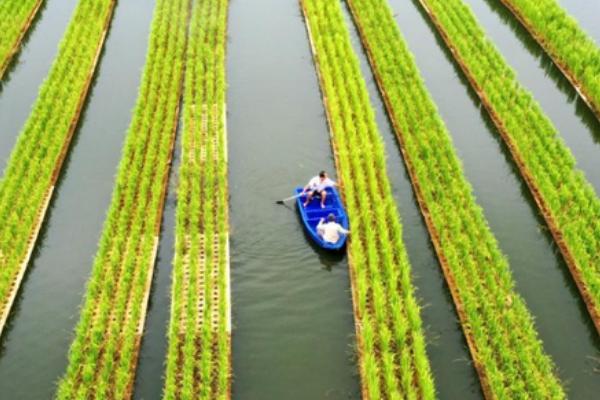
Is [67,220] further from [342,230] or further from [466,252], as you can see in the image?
[466,252]

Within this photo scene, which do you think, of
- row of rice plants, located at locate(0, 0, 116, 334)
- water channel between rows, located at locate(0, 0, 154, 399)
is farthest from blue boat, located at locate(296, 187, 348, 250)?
row of rice plants, located at locate(0, 0, 116, 334)

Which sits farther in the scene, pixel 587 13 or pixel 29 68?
pixel 587 13

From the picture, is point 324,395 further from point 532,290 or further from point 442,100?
point 442,100

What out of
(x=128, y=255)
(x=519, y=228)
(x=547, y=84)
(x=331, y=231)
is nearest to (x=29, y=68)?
(x=128, y=255)

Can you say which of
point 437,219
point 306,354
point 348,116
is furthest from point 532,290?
point 348,116

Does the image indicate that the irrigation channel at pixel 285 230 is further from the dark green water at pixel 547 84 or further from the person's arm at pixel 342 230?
the person's arm at pixel 342 230

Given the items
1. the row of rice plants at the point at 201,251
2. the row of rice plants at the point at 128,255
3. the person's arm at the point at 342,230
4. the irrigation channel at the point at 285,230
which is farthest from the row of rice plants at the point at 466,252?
the row of rice plants at the point at 128,255
